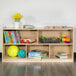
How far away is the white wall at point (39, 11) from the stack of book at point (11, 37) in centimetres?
36

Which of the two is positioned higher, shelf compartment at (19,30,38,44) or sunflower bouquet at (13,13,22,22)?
sunflower bouquet at (13,13,22,22)

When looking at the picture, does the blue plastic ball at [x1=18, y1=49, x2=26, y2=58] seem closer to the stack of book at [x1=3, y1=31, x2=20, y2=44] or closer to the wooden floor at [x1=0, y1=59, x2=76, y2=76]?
the stack of book at [x1=3, y1=31, x2=20, y2=44]

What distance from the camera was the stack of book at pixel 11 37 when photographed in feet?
12.5

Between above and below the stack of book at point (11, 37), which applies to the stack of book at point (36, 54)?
below

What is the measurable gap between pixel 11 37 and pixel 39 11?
0.95 metres

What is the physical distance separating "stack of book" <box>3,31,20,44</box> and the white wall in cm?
36

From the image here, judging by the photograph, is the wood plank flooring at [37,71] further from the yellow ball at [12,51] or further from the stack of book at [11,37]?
the stack of book at [11,37]

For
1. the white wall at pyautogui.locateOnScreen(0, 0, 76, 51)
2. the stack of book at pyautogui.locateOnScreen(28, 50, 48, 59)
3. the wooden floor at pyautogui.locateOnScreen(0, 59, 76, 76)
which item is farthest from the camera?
the white wall at pyautogui.locateOnScreen(0, 0, 76, 51)

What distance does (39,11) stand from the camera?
163 inches

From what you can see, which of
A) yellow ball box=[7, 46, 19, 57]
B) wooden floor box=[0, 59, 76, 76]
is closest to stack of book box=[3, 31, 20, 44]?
yellow ball box=[7, 46, 19, 57]

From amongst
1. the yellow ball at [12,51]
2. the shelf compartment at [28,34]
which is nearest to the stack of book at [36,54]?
the yellow ball at [12,51]

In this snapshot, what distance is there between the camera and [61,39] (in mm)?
4172

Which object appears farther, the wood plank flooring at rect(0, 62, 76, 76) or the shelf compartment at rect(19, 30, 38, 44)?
the shelf compartment at rect(19, 30, 38, 44)

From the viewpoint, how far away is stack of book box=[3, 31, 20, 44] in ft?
12.5
